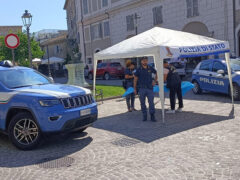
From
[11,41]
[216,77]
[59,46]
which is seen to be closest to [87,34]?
[59,46]

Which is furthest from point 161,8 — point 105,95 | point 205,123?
point 205,123

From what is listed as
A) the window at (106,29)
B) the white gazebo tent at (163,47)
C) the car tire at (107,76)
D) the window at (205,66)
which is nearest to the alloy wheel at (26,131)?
the white gazebo tent at (163,47)

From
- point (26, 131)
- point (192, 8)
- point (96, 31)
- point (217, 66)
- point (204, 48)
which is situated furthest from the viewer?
point (96, 31)

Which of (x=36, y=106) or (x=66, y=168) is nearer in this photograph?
(x=66, y=168)

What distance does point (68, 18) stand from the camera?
53.1m

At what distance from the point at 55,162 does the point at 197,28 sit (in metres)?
21.5

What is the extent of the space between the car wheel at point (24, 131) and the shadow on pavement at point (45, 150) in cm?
16

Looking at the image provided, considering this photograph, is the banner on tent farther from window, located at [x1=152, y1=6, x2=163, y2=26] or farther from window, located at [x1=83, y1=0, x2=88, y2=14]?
window, located at [x1=83, y1=0, x2=88, y2=14]

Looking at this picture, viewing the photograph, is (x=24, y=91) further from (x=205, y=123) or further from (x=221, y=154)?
(x=205, y=123)

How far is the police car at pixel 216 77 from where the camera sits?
11.2 meters

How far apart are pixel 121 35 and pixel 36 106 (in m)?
27.9

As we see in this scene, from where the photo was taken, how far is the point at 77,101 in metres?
6.43

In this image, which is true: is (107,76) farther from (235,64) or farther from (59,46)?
(59,46)

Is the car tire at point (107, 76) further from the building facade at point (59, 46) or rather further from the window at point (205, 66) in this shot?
the building facade at point (59, 46)
